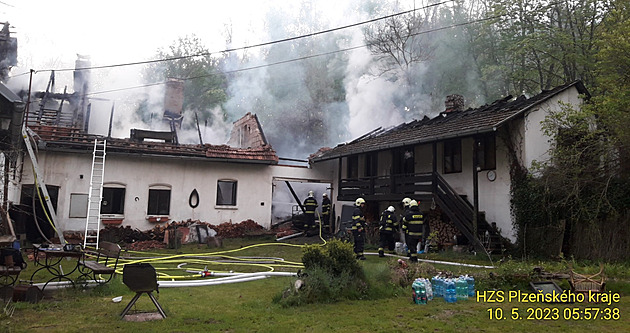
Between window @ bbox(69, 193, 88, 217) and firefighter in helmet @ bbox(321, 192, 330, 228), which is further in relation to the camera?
firefighter in helmet @ bbox(321, 192, 330, 228)

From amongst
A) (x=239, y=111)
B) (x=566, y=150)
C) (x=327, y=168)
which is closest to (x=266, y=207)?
(x=327, y=168)

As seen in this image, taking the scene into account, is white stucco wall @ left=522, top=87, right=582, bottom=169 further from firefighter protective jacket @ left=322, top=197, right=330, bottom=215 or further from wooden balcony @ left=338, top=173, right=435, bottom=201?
firefighter protective jacket @ left=322, top=197, right=330, bottom=215

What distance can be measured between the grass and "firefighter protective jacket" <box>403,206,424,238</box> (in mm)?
4643

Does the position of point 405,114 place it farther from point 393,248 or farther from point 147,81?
point 147,81

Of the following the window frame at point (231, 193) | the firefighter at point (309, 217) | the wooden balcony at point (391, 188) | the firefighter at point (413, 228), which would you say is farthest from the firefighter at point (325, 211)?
the firefighter at point (413, 228)

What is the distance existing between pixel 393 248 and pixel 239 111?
26299 millimetres

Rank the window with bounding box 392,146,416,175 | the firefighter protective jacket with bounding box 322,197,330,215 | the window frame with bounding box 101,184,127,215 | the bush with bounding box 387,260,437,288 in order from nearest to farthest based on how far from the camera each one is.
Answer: the bush with bounding box 387,260,437,288, the window frame with bounding box 101,184,127,215, the window with bounding box 392,146,416,175, the firefighter protective jacket with bounding box 322,197,330,215

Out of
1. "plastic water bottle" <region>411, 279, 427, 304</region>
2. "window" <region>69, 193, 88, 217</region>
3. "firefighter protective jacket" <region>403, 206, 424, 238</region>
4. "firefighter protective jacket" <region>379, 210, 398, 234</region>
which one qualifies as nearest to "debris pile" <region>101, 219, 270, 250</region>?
"window" <region>69, 193, 88, 217</region>

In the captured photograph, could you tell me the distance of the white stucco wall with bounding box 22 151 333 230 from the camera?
58.7 ft

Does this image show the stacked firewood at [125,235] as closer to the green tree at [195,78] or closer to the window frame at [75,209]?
the window frame at [75,209]

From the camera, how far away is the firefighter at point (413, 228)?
1291 centimetres

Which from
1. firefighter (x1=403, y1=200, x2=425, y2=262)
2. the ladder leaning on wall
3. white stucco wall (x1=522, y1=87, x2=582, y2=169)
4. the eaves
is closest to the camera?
firefighter (x1=403, y1=200, x2=425, y2=262)

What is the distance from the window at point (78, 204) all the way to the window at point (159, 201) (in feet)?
8.02

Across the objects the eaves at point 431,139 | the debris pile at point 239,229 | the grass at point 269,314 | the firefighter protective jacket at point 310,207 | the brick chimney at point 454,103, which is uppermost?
the brick chimney at point 454,103
